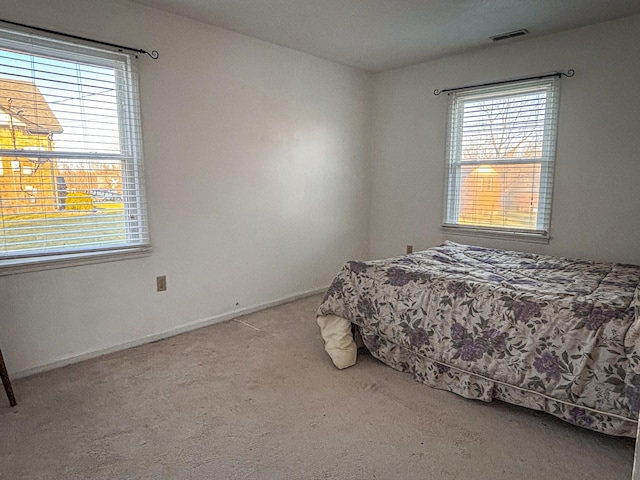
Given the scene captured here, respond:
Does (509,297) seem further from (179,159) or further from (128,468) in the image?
(179,159)

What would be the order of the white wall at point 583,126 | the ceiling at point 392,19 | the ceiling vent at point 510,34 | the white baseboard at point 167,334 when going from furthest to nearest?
the ceiling vent at point 510,34 → the white wall at point 583,126 → the ceiling at point 392,19 → the white baseboard at point 167,334

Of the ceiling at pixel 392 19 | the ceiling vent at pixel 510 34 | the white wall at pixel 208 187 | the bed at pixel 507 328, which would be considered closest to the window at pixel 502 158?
the ceiling vent at pixel 510 34

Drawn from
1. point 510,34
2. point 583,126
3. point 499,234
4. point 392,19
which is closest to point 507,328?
point 499,234

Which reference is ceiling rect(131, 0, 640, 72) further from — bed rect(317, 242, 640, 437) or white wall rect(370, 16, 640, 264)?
bed rect(317, 242, 640, 437)

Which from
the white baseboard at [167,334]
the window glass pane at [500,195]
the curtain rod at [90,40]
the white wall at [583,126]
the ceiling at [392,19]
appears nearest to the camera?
the curtain rod at [90,40]

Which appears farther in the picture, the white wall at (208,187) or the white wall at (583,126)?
the white wall at (583,126)

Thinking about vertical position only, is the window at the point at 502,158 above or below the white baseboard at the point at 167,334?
above

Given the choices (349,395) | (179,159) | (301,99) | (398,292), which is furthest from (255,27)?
(349,395)

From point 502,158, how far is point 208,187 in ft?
8.54

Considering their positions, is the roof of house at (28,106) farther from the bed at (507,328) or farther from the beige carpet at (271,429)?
the bed at (507,328)

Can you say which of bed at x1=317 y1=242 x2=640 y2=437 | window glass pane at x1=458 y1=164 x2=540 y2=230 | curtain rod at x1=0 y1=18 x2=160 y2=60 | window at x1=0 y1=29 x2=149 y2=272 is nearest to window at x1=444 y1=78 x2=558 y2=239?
window glass pane at x1=458 y1=164 x2=540 y2=230

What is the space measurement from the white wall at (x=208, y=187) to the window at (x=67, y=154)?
4.4 inches

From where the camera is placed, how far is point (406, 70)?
4.25 meters

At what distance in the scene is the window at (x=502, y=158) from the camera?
11.3 feet
